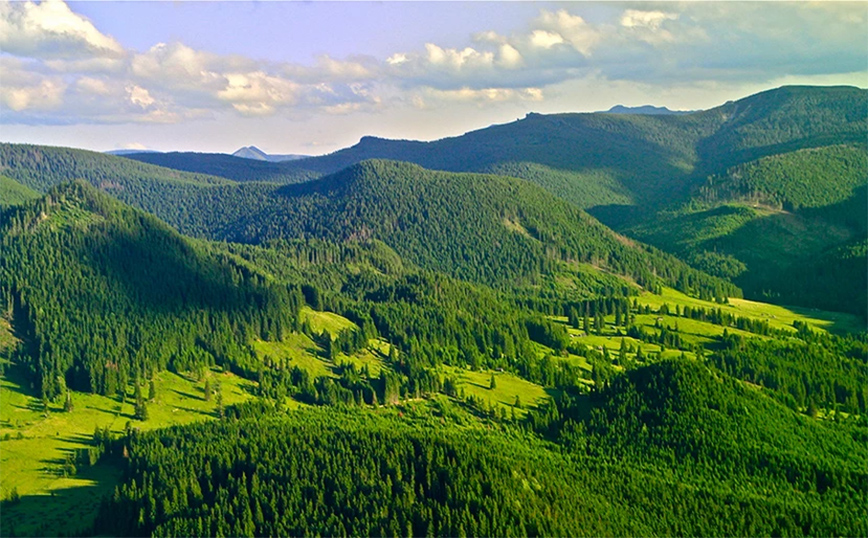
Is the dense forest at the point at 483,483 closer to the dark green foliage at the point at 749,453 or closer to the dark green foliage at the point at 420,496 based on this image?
the dark green foliage at the point at 420,496

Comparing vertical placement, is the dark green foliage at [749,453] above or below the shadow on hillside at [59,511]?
above

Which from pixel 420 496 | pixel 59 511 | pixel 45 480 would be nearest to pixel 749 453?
pixel 420 496

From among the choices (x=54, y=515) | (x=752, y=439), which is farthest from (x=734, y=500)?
(x=54, y=515)

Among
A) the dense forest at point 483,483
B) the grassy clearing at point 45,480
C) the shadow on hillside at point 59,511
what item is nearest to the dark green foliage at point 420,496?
the dense forest at point 483,483

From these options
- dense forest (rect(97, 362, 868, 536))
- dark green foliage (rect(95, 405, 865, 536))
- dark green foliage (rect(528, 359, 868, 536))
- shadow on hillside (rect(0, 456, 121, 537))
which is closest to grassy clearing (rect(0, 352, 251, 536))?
shadow on hillside (rect(0, 456, 121, 537))

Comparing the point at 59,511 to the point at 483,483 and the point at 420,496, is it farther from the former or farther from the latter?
the point at 483,483

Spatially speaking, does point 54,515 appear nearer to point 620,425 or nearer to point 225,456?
point 225,456

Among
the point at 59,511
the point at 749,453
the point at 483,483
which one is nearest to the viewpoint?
the point at 483,483

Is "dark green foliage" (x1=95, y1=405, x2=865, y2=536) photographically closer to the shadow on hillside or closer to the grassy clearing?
the shadow on hillside

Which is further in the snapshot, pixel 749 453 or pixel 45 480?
pixel 749 453

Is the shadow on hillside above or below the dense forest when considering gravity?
below

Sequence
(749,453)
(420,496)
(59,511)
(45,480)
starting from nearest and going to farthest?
(420,496), (59,511), (45,480), (749,453)
